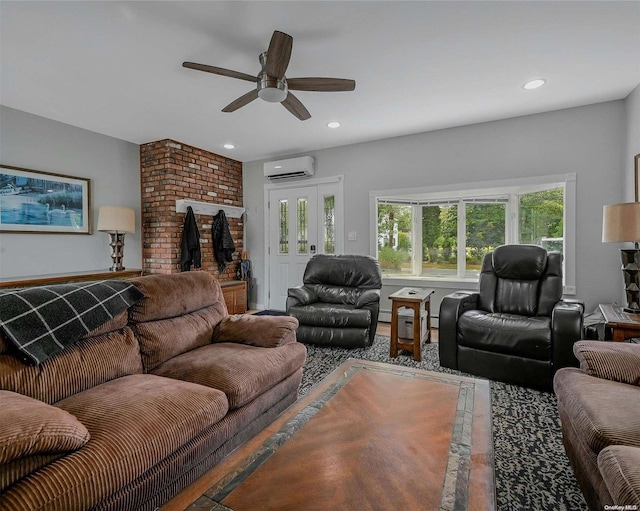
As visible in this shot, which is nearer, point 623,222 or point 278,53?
point 278,53

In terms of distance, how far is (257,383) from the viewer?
1.74 m

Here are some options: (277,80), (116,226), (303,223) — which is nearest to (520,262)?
(277,80)

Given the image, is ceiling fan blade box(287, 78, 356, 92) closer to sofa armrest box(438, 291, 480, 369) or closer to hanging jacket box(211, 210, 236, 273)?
sofa armrest box(438, 291, 480, 369)

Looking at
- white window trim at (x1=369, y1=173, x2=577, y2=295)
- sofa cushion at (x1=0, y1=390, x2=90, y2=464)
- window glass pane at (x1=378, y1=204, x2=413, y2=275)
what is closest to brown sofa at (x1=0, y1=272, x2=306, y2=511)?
sofa cushion at (x1=0, y1=390, x2=90, y2=464)

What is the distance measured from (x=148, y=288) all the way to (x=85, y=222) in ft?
8.99

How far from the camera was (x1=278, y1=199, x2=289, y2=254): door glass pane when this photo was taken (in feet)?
17.6

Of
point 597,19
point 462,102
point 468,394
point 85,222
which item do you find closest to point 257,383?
point 468,394

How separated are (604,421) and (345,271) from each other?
284 centimetres

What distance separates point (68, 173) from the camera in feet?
12.6

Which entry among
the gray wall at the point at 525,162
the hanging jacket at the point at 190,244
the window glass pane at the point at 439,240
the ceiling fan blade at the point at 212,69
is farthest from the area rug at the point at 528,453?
the hanging jacket at the point at 190,244

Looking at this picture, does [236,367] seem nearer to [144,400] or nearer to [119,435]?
[144,400]

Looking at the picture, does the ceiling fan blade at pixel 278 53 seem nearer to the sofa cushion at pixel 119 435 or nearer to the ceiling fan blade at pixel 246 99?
the ceiling fan blade at pixel 246 99

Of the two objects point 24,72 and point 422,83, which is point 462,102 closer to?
point 422,83

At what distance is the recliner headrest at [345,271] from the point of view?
150 inches
